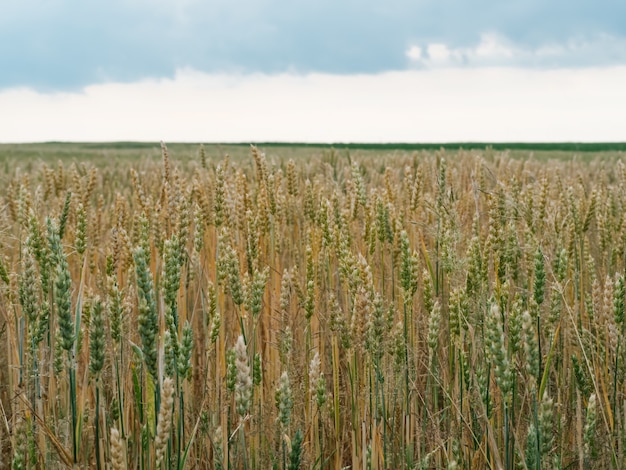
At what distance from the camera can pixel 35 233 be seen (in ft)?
5.80

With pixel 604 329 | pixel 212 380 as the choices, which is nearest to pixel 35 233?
pixel 212 380

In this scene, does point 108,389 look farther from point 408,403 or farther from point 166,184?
point 408,403

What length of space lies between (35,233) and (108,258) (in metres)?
0.28

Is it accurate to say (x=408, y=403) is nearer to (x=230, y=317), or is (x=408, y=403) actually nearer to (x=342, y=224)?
(x=342, y=224)

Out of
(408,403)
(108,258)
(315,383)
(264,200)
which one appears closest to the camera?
(315,383)

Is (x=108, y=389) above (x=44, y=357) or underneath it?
underneath

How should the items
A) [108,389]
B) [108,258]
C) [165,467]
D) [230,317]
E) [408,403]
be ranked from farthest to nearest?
[230,317] < [108,389] < [108,258] < [408,403] < [165,467]

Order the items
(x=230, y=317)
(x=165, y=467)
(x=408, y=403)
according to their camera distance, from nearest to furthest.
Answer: (x=165, y=467) → (x=408, y=403) → (x=230, y=317)

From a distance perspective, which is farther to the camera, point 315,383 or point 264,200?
point 264,200

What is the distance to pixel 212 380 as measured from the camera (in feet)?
6.48

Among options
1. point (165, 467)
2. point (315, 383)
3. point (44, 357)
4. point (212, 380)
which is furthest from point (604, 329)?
point (44, 357)

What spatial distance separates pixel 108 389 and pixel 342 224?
1.06 m

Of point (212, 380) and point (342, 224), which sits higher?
point (342, 224)

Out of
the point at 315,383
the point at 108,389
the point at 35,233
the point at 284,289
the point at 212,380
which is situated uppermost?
the point at 35,233
